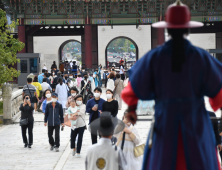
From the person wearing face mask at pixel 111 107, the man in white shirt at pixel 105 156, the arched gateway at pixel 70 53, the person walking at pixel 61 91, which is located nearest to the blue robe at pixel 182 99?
the man in white shirt at pixel 105 156

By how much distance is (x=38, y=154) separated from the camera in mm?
9727

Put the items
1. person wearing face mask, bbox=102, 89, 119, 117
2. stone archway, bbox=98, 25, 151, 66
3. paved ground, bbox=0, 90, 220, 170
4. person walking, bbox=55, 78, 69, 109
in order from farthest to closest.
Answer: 1. stone archway, bbox=98, 25, 151, 66
2. person walking, bbox=55, 78, 69, 109
3. person wearing face mask, bbox=102, 89, 119, 117
4. paved ground, bbox=0, 90, 220, 170

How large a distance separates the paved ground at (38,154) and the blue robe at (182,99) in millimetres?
5231

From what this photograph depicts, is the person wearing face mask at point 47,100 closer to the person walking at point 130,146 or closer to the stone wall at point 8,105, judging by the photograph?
the stone wall at point 8,105

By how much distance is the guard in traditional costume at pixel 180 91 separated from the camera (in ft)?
10.8

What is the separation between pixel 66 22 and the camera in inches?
1030

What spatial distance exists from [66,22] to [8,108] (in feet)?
41.9

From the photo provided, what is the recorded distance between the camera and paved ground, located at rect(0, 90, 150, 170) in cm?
864

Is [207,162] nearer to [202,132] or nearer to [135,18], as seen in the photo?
[202,132]

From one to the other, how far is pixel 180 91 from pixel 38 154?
22.8 ft

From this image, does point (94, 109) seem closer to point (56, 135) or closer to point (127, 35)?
point (56, 135)

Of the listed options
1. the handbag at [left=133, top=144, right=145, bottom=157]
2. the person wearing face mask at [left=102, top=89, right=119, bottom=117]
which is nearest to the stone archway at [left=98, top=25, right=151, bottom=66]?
the person wearing face mask at [left=102, top=89, right=119, bottom=117]

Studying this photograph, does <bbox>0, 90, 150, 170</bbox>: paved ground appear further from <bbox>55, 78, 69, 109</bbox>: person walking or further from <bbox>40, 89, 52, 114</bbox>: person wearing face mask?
<bbox>55, 78, 69, 109</bbox>: person walking

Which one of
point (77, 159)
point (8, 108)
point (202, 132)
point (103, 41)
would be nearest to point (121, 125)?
point (202, 132)
